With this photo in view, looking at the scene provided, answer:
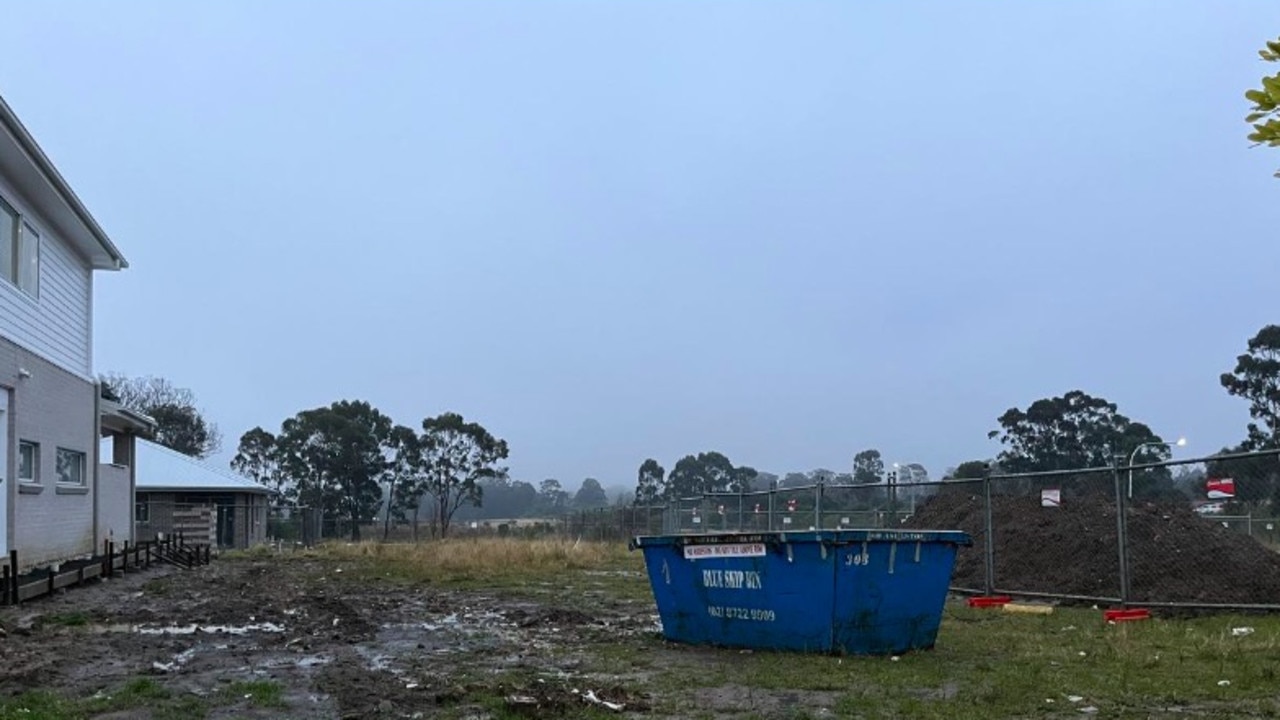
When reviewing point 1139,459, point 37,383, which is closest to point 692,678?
point 37,383

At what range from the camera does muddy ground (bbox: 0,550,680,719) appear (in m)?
8.16

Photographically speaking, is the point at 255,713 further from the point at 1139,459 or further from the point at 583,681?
the point at 1139,459

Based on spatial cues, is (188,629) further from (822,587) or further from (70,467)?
(70,467)

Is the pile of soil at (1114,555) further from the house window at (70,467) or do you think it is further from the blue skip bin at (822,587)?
the house window at (70,467)

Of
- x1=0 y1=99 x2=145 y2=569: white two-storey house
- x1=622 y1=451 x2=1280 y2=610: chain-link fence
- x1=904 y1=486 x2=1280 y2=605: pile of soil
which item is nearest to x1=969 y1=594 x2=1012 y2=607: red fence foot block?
x1=622 y1=451 x2=1280 y2=610: chain-link fence

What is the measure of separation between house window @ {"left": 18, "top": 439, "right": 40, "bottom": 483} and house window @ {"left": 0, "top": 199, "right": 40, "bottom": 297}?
2611mm

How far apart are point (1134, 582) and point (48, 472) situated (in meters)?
18.1

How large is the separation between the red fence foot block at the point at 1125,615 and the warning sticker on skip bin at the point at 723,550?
18.2 feet

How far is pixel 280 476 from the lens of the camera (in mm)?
75688

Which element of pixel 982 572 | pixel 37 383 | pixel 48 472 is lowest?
pixel 982 572

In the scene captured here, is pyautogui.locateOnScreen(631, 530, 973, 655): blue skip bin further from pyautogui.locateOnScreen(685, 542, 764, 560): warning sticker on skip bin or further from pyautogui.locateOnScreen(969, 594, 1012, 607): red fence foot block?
pyautogui.locateOnScreen(969, 594, 1012, 607): red fence foot block

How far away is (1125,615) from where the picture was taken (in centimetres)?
1402

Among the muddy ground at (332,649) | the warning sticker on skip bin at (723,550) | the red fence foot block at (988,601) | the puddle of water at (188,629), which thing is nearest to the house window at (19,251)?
the muddy ground at (332,649)

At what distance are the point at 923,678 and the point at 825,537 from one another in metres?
1.71
